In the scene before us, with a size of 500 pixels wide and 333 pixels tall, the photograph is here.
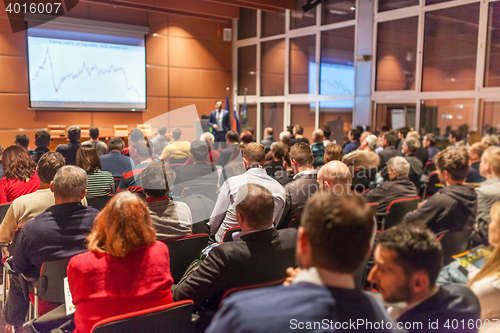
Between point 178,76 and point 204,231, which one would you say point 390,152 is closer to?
A: point 204,231

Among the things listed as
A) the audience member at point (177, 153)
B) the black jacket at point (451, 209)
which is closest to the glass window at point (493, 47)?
the black jacket at point (451, 209)

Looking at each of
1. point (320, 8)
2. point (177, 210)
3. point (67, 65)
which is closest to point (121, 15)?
point (67, 65)

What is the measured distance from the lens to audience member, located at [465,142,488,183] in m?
4.76

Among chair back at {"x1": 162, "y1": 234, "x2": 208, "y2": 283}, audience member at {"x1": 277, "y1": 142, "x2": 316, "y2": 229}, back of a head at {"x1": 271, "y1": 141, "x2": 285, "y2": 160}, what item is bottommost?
chair back at {"x1": 162, "y1": 234, "x2": 208, "y2": 283}

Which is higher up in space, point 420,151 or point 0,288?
point 420,151

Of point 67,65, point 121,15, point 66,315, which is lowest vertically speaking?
point 66,315

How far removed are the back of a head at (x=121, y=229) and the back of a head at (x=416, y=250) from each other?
106 cm

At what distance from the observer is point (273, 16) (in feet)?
36.1

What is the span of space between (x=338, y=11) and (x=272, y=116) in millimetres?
3475

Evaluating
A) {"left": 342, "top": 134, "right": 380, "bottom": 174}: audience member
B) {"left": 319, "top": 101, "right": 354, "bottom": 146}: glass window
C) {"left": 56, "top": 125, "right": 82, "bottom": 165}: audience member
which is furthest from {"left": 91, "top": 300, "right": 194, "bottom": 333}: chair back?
{"left": 319, "top": 101, "right": 354, "bottom": 146}: glass window

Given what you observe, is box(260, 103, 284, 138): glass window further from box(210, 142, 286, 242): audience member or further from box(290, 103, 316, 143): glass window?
box(210, 142, 286, 242): audience member

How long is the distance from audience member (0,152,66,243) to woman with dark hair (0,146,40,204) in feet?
2.92

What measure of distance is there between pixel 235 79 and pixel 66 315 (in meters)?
10.6

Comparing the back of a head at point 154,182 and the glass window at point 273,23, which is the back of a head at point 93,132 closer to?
the back of a head at point 154,182
